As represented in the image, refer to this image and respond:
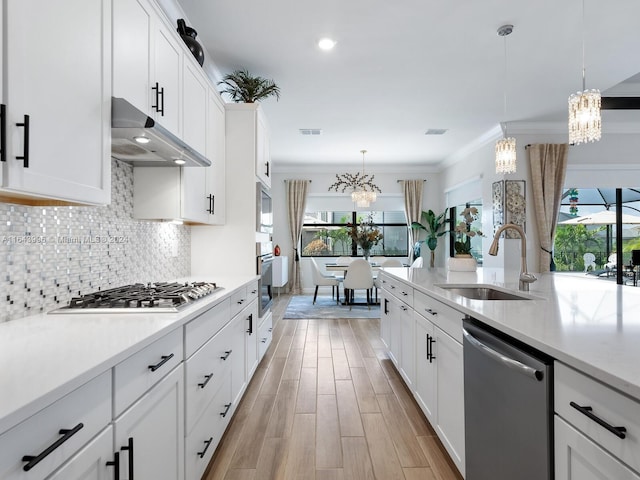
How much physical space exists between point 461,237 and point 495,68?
4.02 meters

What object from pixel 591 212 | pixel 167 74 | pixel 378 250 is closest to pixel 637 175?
pixel 591 212

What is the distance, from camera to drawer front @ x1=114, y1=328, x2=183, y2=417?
3.12 feet

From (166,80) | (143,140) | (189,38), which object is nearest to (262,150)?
(189,38)

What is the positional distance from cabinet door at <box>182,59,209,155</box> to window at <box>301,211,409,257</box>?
18.8 ft

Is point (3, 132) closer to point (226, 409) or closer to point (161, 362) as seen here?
point (161, 362)

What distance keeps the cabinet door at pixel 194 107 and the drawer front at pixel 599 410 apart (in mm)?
2166

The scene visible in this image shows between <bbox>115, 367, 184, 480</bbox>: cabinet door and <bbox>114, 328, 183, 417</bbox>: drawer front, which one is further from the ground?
<bbox>114, 328, 183, 417</bbox>: drawer front

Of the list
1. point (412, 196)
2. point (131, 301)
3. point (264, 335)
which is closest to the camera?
point (131, 301)

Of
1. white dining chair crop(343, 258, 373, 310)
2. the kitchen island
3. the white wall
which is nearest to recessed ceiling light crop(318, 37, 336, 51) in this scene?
the kitchen island

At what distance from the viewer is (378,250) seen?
836cm

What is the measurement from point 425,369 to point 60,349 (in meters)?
1.84

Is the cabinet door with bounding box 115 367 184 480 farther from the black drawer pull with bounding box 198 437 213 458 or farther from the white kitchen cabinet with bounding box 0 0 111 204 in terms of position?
the white kitchen cabinet with bounding box 0 0 111 204

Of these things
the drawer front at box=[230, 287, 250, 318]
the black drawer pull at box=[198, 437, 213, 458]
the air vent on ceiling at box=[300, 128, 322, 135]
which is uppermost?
the air vent on ceiling at box=[300, 128, 322, 135]

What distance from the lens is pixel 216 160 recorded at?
2.93 meters
